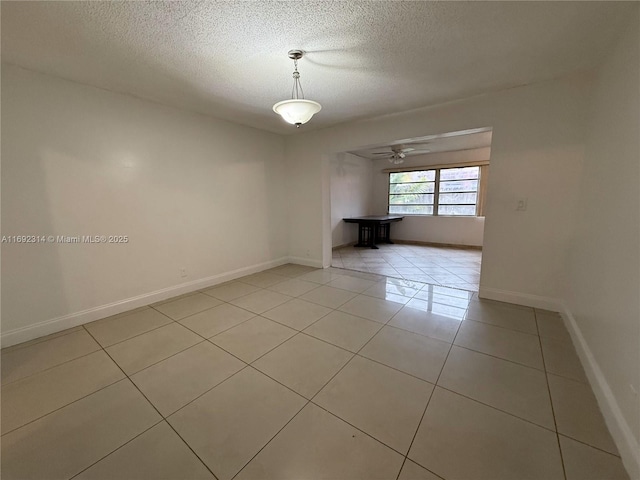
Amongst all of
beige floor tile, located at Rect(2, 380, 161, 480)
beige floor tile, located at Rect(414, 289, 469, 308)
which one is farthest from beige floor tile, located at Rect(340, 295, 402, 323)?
beige floor tile, located at Rect(2, 380, 161, 480)

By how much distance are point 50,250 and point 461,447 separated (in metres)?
3.61

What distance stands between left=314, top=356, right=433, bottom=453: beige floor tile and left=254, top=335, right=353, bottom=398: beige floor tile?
0.27ft

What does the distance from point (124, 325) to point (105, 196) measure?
1386 millimetres

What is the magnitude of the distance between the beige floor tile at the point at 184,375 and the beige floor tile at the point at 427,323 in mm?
1562

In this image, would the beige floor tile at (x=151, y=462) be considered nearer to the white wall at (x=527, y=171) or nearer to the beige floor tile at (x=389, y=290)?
the beige floor tile at (x=389, y=290)

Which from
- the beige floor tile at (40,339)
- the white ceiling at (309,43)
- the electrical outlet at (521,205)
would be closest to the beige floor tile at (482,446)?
the electrical outlet at (521,205)

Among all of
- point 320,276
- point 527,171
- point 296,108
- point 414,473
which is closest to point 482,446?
point 414,473

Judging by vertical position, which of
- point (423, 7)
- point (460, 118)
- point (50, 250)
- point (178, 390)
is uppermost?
point (423, 7)

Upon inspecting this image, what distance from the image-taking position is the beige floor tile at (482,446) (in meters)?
1.11

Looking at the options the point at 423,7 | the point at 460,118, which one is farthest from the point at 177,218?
the point at 460,118

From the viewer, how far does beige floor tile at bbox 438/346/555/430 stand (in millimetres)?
1443

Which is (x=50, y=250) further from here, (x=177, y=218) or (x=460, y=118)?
(x=460, y=118)

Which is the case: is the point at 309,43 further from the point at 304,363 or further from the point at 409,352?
the point at 409,352

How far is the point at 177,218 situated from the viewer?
3.23 meters
